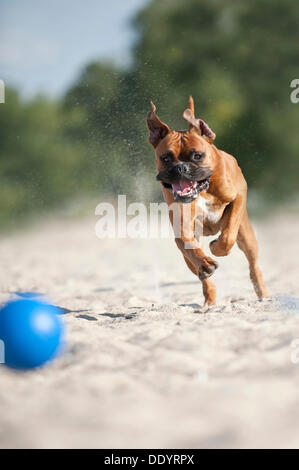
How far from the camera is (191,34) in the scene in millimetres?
18922

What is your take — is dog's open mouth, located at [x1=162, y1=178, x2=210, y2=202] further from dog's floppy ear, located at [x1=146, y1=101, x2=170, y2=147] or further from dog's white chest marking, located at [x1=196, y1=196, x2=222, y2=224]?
dog's floppy ear, located at [x1=146, y1=101, x2=170, y2=147]

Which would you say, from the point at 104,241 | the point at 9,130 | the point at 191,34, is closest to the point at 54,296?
the point at 104,241

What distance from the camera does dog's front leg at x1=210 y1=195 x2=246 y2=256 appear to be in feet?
13.9

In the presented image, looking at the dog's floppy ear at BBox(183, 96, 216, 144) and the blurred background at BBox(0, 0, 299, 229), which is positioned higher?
the blurred background at BBox(0, 0, 299, 229)

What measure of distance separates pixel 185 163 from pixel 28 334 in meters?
1.60

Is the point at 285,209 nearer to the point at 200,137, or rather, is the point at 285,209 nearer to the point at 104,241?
the point at 104,241

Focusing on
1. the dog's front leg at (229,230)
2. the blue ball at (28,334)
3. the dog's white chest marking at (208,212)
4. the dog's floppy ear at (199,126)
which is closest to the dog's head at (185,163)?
the dog's floppy ear at (199,126)

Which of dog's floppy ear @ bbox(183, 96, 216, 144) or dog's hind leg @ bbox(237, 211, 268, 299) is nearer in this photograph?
dog's floppy ear @ bbox(183, 96, 216, 144)

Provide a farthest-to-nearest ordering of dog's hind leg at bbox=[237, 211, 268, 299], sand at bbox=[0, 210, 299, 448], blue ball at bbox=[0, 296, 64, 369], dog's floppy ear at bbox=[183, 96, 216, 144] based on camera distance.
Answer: dog's hind leg at bbox=[237, 211, 268, 299] → dog's floppy ear at bbox=[183, 96, 216, 144] → blue ball at bbox=[0, 296, 64, 369] → sand at bbox=[0, 210, 299, 448]

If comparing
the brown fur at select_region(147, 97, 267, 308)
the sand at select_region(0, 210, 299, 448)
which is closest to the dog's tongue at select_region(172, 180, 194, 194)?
the brown fur at select_region(147, 97, 267, 308)

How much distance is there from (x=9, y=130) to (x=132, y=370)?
48.1 ft

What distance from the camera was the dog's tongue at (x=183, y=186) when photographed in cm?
396

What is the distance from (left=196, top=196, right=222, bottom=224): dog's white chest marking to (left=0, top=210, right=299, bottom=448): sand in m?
0.70

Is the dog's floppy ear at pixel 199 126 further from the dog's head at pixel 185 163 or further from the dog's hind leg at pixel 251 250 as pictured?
the dog's hind leg at pixel 251 250
